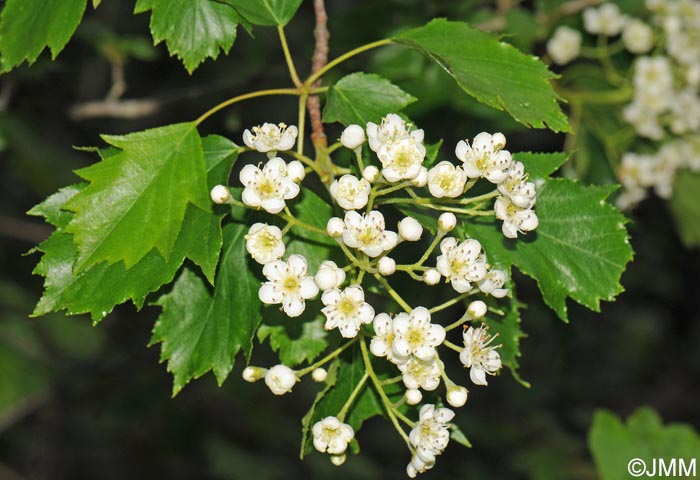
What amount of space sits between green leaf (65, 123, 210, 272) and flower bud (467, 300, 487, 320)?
57 cm

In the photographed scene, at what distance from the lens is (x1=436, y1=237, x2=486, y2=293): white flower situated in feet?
4.91

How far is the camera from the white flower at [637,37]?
2928mm

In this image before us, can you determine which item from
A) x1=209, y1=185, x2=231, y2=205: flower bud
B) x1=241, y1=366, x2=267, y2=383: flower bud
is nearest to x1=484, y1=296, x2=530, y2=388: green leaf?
x1=241, y1=366, x2=267, y2=383: flower bud

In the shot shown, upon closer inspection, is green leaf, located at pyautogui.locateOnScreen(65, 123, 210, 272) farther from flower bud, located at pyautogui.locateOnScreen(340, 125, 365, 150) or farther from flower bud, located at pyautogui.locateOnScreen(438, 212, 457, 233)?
flower bud, located at pyautogui.locateOnScreen(438, 212, 457, 233)

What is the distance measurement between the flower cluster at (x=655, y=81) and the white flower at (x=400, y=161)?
5.30 ft

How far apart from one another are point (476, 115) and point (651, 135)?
0.67 metres

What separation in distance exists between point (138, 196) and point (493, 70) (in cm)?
80

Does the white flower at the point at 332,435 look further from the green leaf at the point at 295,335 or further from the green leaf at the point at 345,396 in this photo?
the green leaf at the point at 295,335

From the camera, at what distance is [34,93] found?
3.15 meters

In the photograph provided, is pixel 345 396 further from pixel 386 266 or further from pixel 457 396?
pixel 386 266

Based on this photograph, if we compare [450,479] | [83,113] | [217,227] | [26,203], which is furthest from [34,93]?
[450,479]

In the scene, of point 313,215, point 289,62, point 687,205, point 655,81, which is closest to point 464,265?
point 313,215

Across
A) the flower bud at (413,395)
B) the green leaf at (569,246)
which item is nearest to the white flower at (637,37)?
the green leaf at (569,246)

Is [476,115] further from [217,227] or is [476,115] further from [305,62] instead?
[217,227]
